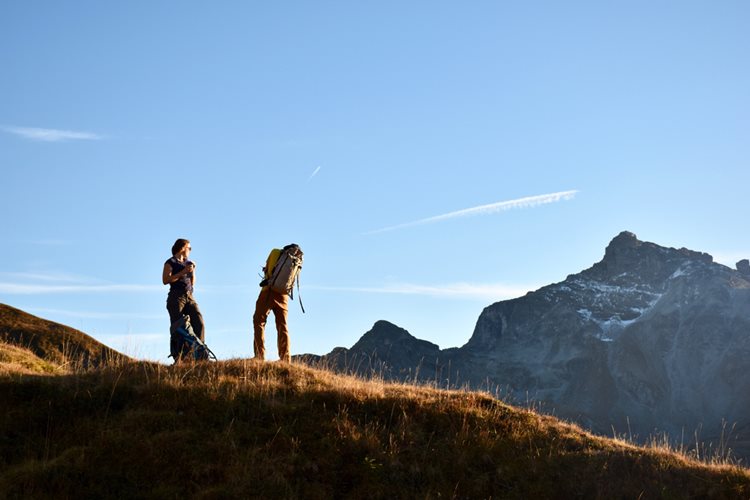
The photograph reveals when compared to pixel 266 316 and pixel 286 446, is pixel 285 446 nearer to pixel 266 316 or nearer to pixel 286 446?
pixel 286 446

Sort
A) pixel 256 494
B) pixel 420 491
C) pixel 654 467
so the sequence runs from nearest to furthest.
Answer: pixel 256 494 < pixel 420 491 < pixel 654 467

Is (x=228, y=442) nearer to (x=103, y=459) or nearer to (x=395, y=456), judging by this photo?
(x=103, y=459)

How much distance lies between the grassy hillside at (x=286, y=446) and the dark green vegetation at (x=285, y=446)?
0.08ft

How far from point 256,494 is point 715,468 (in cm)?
794

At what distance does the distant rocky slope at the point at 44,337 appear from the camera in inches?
1088

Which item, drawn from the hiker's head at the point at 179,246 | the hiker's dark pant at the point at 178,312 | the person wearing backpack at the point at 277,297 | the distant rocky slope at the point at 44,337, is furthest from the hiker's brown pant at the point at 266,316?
the distant rocky slope at the point at 44,337

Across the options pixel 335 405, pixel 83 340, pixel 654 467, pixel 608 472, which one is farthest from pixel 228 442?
pixel 83 340

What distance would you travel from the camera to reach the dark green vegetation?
31.0 ft

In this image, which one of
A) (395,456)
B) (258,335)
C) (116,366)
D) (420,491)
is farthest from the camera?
(258,335)

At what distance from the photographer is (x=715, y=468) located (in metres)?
11.8

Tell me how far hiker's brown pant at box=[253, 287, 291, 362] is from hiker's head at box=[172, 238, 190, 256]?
6.42 ft

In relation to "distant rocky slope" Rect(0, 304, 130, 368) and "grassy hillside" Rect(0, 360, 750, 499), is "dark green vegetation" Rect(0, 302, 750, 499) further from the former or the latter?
"distant rocky slope" Rect(0, 304, 130, 368)

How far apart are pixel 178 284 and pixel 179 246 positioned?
79cm

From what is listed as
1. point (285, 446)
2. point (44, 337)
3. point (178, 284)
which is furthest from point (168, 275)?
point (44, 337)
